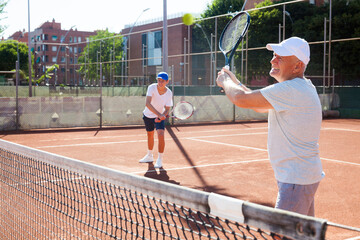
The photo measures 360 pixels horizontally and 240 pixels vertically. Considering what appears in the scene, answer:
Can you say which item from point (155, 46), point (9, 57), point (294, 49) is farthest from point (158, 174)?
point (9, 57)

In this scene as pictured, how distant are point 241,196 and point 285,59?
3858 millimetres

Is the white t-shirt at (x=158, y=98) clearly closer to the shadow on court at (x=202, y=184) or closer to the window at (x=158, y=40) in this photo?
the shadow on court at (x=202, y=184)

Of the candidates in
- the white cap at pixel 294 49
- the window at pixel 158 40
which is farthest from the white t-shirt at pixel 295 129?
the window at pixel 158 40

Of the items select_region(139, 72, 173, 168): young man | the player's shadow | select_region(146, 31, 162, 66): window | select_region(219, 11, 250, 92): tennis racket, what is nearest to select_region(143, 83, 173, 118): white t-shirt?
select_region(139, 72, 173, 168): young man

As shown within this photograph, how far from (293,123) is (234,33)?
2.22 meters

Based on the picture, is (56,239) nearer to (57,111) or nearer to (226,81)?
(226,81)

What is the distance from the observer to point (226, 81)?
9.75 ft

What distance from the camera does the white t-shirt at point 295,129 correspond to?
2.65m

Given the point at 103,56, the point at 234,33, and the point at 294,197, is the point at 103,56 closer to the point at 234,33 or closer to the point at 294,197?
the point at 234,33

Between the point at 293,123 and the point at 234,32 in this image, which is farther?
the point at 234,32

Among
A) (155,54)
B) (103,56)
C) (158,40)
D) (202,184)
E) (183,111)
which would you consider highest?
(158,40)

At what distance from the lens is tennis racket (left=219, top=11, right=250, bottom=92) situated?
4.37m

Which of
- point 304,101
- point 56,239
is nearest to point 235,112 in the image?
point 56,239

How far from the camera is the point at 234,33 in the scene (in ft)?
15.4
